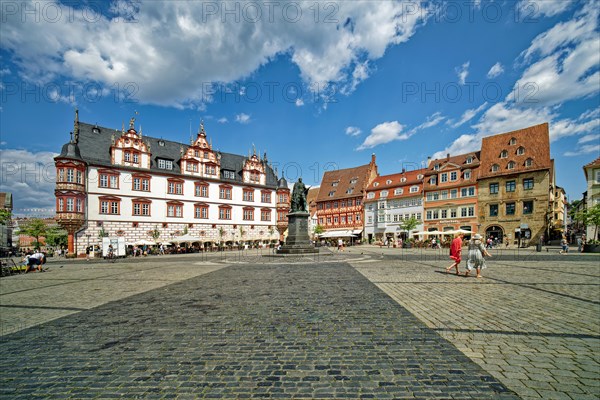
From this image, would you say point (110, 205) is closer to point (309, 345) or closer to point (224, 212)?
point (224, 212)

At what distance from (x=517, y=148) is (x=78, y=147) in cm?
5308

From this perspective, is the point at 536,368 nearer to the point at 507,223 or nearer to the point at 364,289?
the point at 364,289

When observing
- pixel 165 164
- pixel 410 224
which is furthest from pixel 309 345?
pixel 410 224

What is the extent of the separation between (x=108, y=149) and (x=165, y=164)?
6.48 meters

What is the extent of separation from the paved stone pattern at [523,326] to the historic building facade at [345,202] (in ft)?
142

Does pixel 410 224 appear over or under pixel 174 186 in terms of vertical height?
under

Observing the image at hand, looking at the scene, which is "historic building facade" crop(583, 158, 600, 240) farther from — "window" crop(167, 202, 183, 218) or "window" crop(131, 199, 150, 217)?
"window" crop(131, 199, 150, 217)

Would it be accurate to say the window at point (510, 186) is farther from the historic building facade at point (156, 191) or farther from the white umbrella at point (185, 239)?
the white umbrella at point (185, 239)

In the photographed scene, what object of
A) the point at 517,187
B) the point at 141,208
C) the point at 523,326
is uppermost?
the point at 517,187

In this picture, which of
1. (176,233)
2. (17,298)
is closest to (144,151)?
(176,233)

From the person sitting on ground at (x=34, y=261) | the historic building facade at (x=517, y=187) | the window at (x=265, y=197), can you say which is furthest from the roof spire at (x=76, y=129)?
the historic building facade at (x=517, y=187)

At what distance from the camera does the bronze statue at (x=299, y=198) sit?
70.4 feet

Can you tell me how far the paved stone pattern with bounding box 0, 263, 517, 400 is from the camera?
3.10m

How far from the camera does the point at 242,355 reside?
3.93 m
